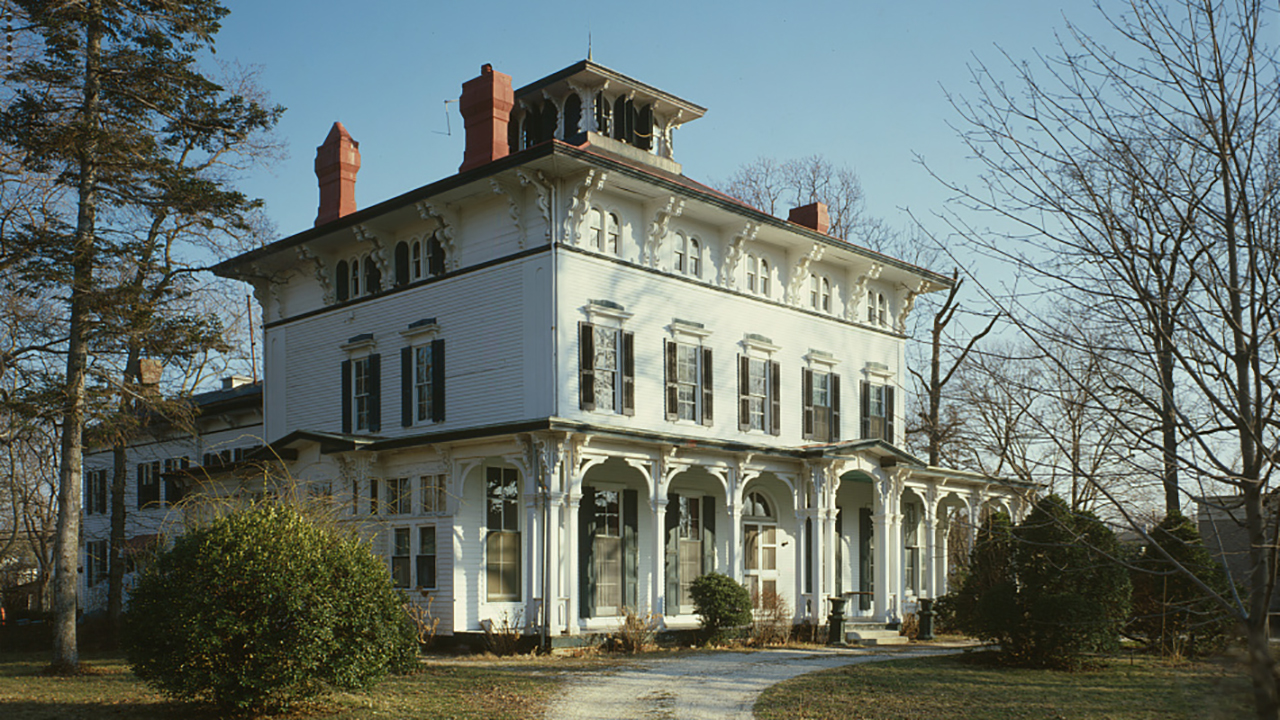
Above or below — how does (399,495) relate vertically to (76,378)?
below

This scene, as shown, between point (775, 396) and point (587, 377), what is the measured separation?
612 centimetres

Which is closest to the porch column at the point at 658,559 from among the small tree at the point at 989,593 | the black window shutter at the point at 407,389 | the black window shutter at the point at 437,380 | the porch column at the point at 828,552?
the porch column at the point at 828,552

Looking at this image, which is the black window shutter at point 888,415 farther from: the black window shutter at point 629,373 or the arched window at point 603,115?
the arched window at point 603,115

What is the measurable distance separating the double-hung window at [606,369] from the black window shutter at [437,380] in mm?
3446

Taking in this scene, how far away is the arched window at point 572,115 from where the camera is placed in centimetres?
2730

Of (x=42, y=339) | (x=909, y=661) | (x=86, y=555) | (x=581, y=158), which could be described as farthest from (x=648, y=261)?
(x=86, y=555)

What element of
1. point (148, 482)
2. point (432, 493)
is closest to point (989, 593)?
point (432, 493)

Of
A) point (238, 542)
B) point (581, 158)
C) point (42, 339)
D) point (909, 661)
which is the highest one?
point (581, 158)

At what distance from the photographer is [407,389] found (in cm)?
2438

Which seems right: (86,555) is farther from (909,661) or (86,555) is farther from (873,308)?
(909,661)

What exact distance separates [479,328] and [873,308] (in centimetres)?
1198

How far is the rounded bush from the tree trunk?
6.60m

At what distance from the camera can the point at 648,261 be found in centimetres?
2380

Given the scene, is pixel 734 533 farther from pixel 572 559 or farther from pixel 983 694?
pixel 983 694
